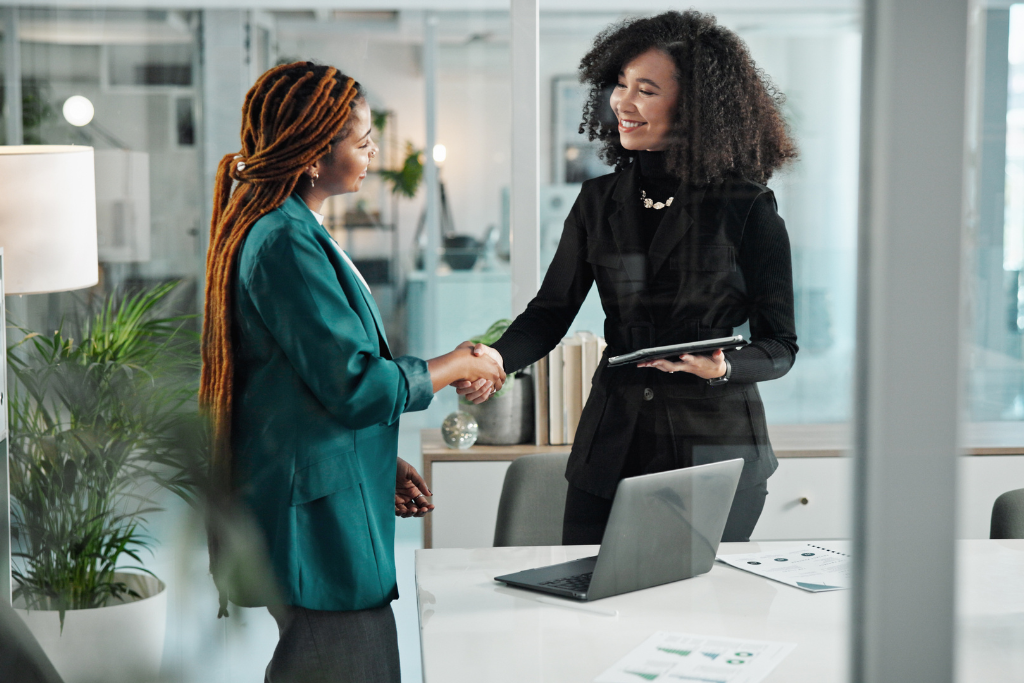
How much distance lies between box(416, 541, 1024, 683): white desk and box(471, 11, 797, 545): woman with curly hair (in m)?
0.20

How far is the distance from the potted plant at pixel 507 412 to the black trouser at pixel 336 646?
0.50 metres

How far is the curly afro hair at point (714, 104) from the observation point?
4.62 feet

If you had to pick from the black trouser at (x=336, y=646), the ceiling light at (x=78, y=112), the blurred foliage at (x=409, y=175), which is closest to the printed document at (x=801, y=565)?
the black trouser at (x=336, y=646)

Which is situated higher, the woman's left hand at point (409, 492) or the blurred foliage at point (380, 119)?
the blurred foliage at point (380, 119)

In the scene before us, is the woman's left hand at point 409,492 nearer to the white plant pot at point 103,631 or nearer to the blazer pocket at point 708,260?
the white plant pot at point 103,631

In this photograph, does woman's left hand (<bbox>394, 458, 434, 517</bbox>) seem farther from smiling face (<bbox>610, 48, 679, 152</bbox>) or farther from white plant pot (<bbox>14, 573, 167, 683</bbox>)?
smiling face (<bbox>610, 48, 679, 152</bbox>)

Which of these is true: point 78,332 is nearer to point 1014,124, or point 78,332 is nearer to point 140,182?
point 140,182

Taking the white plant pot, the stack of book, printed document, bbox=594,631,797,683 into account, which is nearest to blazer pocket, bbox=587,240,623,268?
the stack of book

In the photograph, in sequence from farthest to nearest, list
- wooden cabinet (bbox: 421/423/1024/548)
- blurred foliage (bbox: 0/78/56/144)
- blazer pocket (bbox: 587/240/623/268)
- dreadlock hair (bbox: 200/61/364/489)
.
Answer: blurred foliage (bbox: 0/78/56/144) < blazer pocket (bbox: 587/240/623/268) < dreadlock hair (bbox: 200/61/364/489) < wooden cabinet (bbox: 421/423/1024/548)

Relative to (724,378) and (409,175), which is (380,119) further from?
(724,378)

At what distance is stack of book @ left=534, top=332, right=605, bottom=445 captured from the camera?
1.60 m

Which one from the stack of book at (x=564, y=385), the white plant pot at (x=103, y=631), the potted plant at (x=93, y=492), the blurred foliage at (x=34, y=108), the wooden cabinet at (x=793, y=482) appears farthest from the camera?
the blurred foliage at (x=34, y=108)

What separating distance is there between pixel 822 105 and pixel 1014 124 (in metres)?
0.45

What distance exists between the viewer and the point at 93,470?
3.77ft
